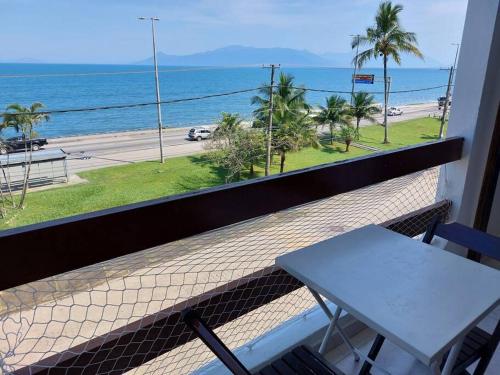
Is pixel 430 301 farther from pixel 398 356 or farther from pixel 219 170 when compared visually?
pixel 219 170

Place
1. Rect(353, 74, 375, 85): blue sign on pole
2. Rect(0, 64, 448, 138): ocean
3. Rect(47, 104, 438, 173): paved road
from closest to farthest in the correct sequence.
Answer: Rect(353, 74, 375, 85): blue sign on pole, Rect(0, 64, 448, 138): ocean, Rect(47, 104, 438, 173): paved road

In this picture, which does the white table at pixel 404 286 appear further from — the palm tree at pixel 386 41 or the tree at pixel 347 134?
the tree at pixel 347 134

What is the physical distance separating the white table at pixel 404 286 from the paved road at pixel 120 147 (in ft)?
59.2

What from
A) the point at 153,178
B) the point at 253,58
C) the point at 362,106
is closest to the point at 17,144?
the point at 153,178

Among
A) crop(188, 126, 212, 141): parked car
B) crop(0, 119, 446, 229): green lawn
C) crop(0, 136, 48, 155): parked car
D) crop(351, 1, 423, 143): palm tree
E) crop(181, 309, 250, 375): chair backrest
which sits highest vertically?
crop(351, 1, 423, 143): palm tree

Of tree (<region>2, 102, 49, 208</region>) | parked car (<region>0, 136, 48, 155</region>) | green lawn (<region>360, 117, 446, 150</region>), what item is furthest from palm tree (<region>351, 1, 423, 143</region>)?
parked car (<region>0, 136, 48, 155</region>)

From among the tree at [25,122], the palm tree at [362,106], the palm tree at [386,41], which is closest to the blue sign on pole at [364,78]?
the palm tree at [386,41]

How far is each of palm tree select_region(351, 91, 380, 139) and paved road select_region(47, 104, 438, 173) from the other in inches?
39.1

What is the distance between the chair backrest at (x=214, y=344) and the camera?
2.17 feet

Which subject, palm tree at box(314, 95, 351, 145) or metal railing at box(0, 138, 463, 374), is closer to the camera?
metal railing at box(0, 138, 463, 374)

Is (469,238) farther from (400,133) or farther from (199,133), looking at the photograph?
(400,133)

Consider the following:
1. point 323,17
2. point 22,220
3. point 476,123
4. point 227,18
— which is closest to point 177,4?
point 227,18

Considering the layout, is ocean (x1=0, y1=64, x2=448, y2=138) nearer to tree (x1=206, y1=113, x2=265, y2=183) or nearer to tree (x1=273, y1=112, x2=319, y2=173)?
tree (x1=206, y1=113, x2=265, y2=183)

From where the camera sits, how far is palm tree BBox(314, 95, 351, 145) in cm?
1773
